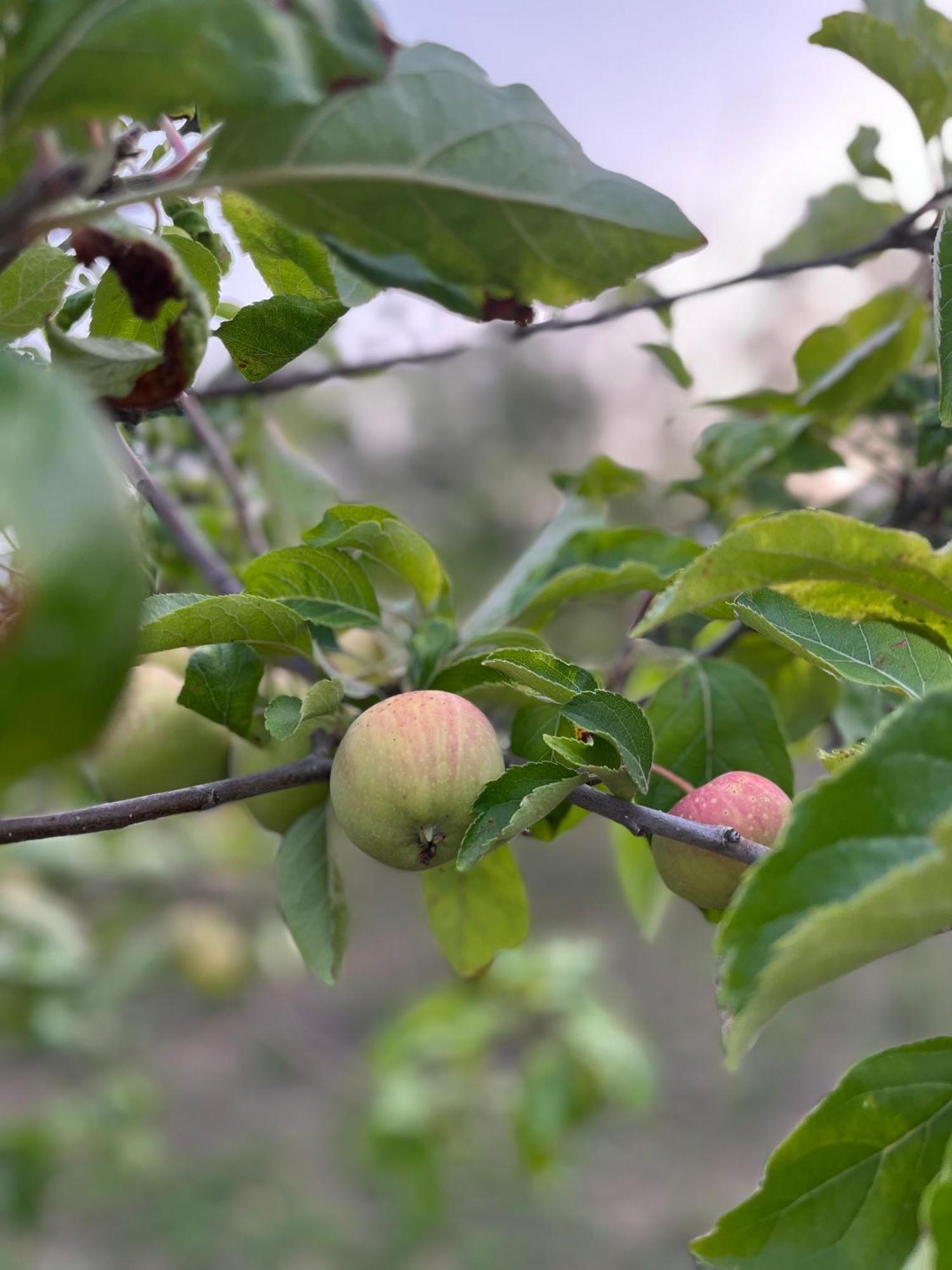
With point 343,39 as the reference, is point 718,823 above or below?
below

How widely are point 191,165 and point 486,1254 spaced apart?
456 centimetres

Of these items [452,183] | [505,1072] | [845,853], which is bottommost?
[505,1072]

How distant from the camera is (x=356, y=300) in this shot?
0.60m

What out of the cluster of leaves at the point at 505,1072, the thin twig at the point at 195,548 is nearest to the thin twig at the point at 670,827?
the thin twig at the point at 195,548

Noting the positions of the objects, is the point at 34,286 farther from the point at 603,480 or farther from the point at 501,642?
the point at 603,480

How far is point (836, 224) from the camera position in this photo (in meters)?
1.32

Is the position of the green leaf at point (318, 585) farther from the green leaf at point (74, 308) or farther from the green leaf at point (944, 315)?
the green leaf at point (944, 315)

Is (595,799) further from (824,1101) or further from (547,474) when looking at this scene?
(547,474)

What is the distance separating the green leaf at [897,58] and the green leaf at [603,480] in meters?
0.38

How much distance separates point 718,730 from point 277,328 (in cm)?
42

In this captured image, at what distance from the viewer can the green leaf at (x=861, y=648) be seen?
565 mm

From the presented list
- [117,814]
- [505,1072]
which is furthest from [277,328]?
[505,1072]

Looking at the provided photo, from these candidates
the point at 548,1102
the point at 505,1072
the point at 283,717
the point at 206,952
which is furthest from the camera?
the point at 505,1072

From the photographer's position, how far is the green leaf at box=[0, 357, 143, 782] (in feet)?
0.89
